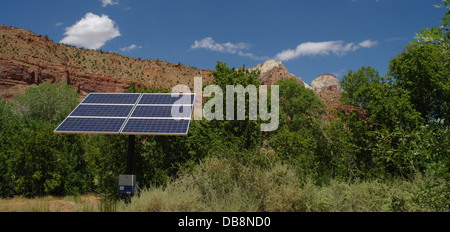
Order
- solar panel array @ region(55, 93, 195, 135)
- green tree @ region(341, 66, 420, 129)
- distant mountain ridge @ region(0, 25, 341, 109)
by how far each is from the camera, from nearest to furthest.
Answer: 1. solar panel array @ region(55, 93, 195, 135)
2. green tree @ region(341, 66, 420, 129)
3. distant mountain ridge @ region(0, 25, 341, 109)

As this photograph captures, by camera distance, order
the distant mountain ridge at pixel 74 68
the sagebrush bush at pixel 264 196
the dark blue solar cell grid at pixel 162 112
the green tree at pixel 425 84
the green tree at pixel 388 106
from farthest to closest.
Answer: the distant mountain ridge at pixel 74 68 < the green tree at pixel 425 84 < the green tree at pixel 388 106 < the dark blue solar cell grid at pixel 162 112 < the sagebrush bush at pixel 264 196

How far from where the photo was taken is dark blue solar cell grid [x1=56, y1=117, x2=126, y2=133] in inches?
413

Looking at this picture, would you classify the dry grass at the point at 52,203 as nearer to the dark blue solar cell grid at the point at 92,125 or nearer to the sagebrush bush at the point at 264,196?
the dark blue solar cell grid at the point at 92,125

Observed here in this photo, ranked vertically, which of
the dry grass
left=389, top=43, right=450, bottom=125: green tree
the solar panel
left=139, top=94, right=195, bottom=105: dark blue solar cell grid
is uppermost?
left=389, top=43, right=450, bottom=125: green tree

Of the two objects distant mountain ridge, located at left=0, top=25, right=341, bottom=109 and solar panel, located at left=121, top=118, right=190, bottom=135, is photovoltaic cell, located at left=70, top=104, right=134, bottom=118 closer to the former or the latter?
solar panel, located at left=121, top=118, right=190, bottom=135

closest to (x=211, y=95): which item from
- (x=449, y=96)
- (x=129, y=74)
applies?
(x=449, y=96)

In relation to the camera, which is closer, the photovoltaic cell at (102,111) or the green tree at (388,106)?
the photovoltaic cell at (102,111)

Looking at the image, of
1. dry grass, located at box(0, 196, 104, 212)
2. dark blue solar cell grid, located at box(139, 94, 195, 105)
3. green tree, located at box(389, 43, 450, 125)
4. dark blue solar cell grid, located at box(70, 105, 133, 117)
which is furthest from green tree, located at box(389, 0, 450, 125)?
dry grass, located at box(0, 196, 104, 212)

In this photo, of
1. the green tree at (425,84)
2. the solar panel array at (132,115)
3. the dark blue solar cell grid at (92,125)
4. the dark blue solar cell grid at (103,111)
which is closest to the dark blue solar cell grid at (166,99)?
the solar panel array at (132,115)

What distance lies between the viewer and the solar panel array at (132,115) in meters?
10.5

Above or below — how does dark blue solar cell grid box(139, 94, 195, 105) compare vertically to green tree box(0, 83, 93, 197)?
above

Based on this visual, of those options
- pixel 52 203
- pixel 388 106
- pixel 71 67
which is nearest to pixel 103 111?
pixel 52 203

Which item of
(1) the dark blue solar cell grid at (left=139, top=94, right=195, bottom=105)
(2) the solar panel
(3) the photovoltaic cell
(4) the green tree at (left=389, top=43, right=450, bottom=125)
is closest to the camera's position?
(2) the solar panel

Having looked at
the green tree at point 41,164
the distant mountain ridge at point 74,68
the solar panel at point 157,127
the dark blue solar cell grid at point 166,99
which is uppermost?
the distant mountain ridge at point 74,68
